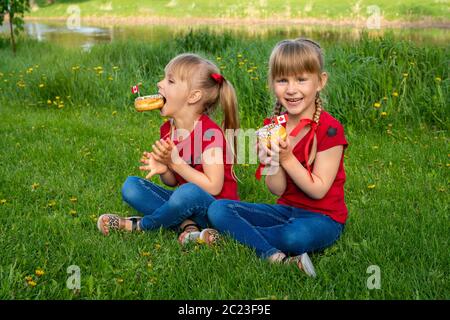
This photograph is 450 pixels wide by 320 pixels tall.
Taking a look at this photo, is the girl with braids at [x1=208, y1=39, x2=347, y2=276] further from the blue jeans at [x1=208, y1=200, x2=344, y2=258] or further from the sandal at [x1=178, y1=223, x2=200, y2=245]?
the sandal at [x1=178, y1=223, x2=200, y2=245]

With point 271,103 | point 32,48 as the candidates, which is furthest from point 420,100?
point 32,48

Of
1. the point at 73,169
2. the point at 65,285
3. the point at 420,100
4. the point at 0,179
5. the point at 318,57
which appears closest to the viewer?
the point at 65,285

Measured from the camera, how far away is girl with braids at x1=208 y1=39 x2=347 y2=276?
2971 millimetres

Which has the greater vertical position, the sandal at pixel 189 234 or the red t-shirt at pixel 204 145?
the red t-shirt at pixel 204 145

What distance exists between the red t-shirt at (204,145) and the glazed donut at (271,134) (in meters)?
0.57

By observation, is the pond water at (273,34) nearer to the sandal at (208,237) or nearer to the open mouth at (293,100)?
the open mouth at (293,100)

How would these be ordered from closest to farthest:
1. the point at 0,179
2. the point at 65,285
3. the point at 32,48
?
the point at 65,285
the point at 0,179
the point at 32,48

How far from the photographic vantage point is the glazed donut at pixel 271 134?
9.09 feet

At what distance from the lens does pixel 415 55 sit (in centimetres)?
671

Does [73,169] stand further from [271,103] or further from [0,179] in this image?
[271,103]

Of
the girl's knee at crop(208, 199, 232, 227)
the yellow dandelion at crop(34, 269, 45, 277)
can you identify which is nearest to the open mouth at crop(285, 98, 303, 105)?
the girl's knee at crop(208, 199, 232, 227)

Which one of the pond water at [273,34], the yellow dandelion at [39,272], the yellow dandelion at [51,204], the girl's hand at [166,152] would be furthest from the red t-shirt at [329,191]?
the pond water at [273,34]
